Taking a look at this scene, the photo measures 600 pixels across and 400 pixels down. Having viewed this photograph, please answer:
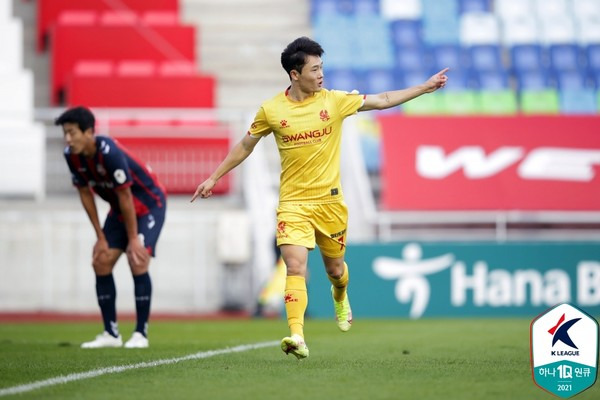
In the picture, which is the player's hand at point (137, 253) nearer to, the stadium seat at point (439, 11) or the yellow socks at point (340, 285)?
the yellow socks at point (340, 285)

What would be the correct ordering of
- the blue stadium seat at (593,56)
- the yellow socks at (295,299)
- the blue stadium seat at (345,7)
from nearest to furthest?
the yellow socks at (295,299) < the blue stadium seat at (593,56) < the blue stadium seat at (345,7)

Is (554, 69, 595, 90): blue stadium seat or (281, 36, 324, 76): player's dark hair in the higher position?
(281, 36, 324, 76): player's dark hair

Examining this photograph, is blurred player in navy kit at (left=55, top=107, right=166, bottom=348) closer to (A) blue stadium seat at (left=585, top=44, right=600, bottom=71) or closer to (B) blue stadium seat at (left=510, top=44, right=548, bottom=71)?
(B) blue stadium seat at (left=510, top=44, right=548, bottom=71)

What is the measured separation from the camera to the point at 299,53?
760cm

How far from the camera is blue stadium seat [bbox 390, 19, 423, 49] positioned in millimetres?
23859

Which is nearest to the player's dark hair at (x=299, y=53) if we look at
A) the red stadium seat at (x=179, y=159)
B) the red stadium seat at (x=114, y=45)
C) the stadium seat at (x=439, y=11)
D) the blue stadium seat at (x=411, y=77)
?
the red stadium seat at (x=179, y=159)

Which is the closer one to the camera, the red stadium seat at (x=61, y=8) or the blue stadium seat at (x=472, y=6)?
the red stadium seat at (x=61, y=8)

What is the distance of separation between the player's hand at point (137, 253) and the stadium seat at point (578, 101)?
15.0 m

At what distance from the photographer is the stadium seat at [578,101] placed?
22703 millimetres

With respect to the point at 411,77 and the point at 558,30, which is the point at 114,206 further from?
the point at 558,30

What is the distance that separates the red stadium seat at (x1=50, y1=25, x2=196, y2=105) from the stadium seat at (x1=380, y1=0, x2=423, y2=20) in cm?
470

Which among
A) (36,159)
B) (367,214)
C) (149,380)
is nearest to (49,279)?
(36,159)

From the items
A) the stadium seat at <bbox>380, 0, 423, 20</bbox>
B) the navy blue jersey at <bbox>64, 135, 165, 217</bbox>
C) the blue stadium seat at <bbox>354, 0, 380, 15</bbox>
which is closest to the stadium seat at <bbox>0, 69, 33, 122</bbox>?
the blue stadium seat at <bbox>354, 0, 380, 15</bbox>

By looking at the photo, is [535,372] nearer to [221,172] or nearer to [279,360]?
[279,360]
